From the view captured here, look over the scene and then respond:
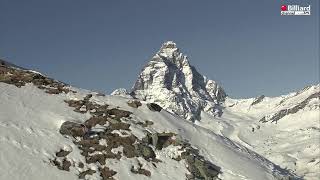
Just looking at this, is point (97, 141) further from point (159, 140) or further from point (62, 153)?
point (159, 140)

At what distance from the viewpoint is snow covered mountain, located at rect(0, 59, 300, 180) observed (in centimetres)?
4003

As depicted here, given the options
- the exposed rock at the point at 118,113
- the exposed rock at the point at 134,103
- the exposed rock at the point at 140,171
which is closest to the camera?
the exposed rock at the point at 140,171

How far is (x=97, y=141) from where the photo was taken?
45.5 meters

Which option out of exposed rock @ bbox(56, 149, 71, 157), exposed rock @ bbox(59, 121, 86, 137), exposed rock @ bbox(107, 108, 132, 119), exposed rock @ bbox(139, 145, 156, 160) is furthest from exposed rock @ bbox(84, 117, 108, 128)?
exposed rock @ bbox(56, 149, 71, 157)

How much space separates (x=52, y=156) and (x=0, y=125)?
546cm

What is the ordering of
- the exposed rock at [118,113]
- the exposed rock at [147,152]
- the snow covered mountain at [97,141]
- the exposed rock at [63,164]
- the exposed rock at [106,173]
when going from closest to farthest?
the exposed rock at [63,164], the snow covered mountain at [97,141], the exposed rock at [106,173], the exposed rock at [147,152], the exposed rock at [118,113]

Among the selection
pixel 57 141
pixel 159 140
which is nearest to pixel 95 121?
pixel 159 140

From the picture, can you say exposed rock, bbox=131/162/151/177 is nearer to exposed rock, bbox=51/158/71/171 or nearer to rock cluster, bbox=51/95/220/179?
rock cluster, bbox=51/95/220/179

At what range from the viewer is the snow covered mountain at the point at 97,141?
40.0 metres

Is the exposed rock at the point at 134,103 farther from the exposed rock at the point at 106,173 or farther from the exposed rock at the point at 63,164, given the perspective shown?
the exposed rock at the point at 63,164

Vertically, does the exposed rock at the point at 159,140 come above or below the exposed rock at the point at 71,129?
above

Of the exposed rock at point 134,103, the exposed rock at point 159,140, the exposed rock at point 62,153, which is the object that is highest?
the exposed rock at point 134,103

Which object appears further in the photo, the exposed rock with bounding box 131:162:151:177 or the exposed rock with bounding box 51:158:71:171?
the exposed rock with bounding box 131:162:151:177

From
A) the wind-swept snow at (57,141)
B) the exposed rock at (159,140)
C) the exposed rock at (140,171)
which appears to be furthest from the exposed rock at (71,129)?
the exposed rock at (159,140)
